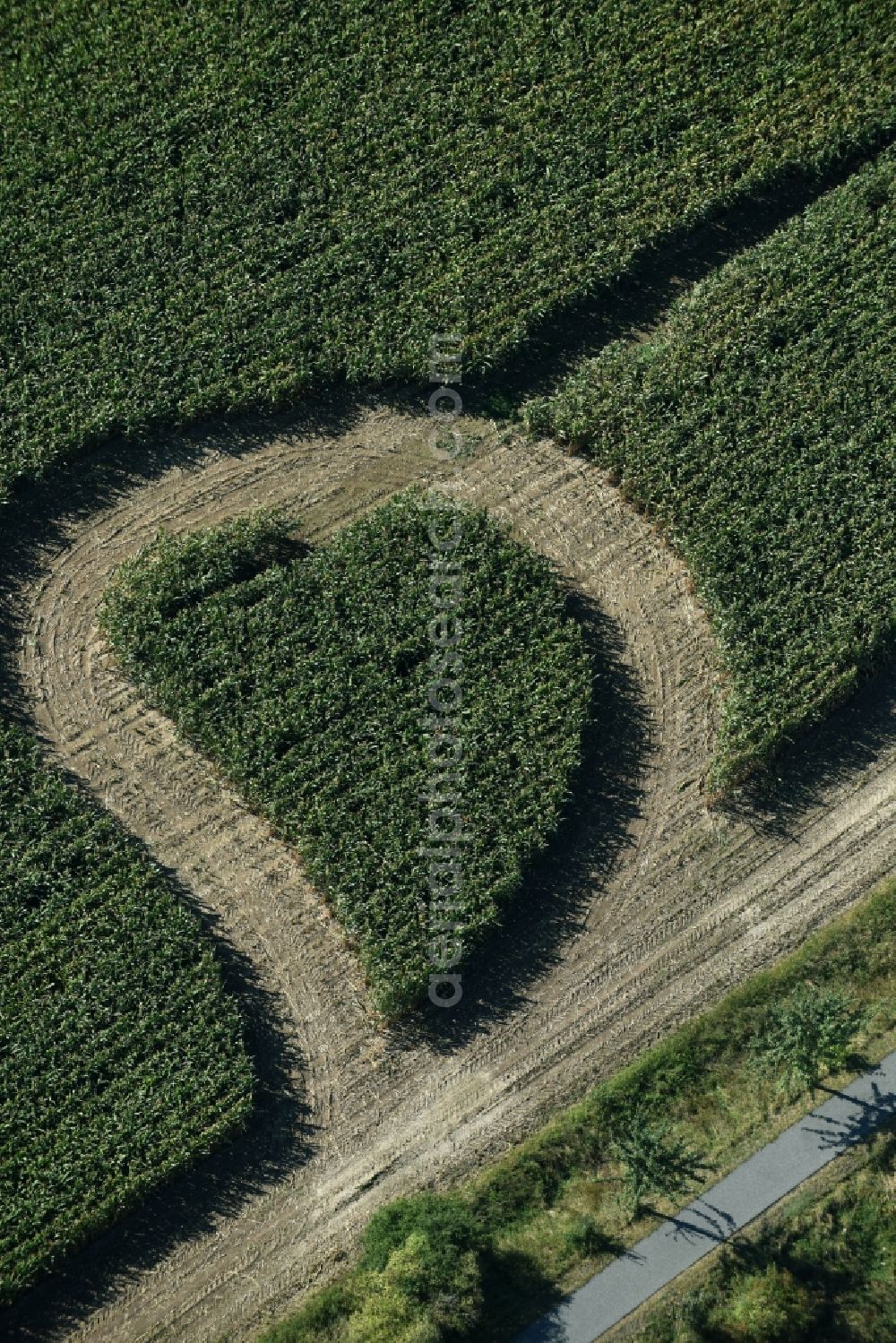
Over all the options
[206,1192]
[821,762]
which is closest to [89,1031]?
[206,1192]

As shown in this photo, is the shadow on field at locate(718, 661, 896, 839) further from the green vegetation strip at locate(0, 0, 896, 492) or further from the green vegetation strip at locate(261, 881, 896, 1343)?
the green vegetation strip at locate(0, 0, 896, 492)

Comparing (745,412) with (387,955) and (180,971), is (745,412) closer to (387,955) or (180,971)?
(387,955)

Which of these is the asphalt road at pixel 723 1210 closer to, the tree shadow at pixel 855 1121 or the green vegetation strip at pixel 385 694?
the tree shadow at pixel 855 1121

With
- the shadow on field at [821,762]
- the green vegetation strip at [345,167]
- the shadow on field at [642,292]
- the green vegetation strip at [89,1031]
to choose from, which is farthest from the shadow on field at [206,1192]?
the shadow on field at [642,292]

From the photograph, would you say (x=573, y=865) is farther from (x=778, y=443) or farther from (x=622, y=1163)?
(x=778, y=443)

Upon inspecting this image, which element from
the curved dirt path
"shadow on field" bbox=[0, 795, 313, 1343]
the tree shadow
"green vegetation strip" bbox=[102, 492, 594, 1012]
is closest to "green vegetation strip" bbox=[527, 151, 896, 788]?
the curved dirt path
